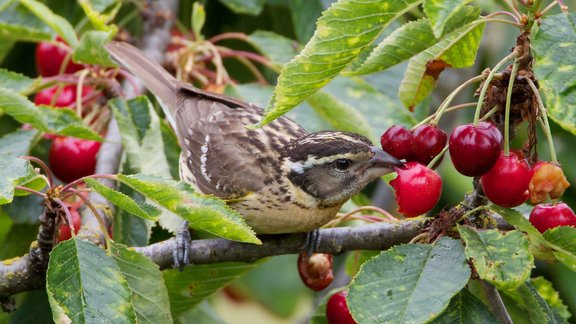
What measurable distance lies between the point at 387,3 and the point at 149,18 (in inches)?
122

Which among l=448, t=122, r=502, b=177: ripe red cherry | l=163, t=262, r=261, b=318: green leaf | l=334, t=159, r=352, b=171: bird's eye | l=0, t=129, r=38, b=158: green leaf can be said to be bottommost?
l=163, t=262, r=261, b=318: green leaf

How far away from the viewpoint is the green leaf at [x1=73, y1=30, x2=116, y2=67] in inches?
157

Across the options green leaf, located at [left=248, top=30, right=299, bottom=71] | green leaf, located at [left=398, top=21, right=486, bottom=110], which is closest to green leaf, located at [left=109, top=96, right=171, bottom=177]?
green leaf, located at [left=248, top=30, right=299, bottom=71]

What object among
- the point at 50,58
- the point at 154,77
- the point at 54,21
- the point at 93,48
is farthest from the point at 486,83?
the point at 50,58

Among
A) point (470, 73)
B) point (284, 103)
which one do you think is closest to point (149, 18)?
point (470, 73)

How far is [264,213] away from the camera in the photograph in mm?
3875

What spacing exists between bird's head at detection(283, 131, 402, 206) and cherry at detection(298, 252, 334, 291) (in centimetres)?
35

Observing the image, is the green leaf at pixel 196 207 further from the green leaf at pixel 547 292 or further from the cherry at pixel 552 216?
the green leaf at pixel 547 292

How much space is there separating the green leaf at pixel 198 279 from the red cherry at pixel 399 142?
935 mm

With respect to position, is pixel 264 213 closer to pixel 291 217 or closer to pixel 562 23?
pixel 291 217

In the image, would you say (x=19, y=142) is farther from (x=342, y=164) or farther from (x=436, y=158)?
(x=436, y=158)

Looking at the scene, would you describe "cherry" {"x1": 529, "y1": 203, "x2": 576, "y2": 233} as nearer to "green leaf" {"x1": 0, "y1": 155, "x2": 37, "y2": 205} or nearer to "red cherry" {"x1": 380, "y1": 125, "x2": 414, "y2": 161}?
"red cherry" {"x1": 380, "y1": 125, "x2": 414, "y2": 161}

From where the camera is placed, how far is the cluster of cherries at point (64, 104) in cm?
441

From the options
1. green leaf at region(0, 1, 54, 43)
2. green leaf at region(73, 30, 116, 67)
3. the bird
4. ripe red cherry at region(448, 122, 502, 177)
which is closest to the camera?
ripe red cherry at region(448, 122, 502, 177)
